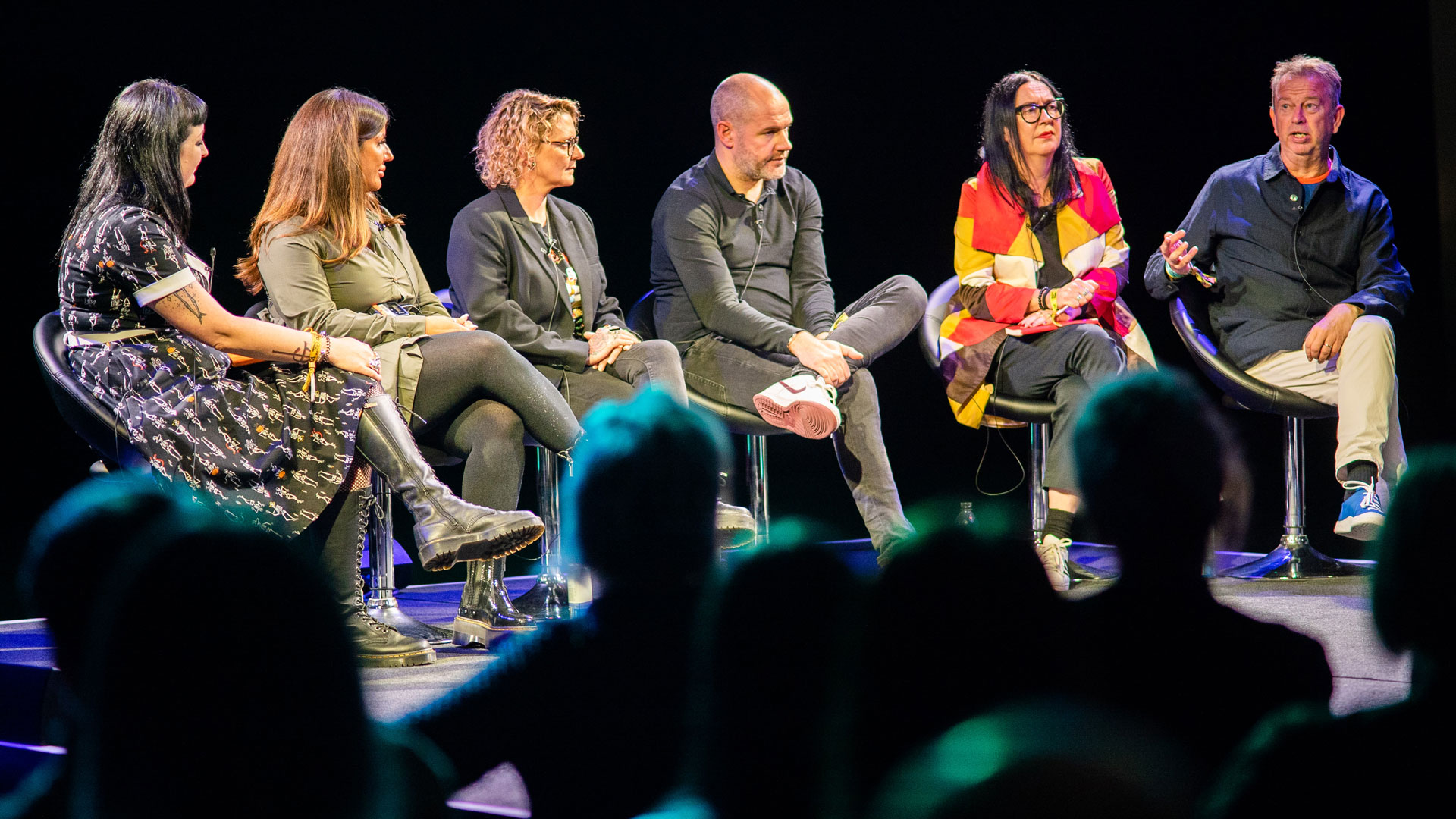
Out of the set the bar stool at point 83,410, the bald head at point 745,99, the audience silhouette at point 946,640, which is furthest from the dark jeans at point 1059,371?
the audience silhouette at point 946,640

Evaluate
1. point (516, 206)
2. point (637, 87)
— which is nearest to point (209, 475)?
point (516, 206)

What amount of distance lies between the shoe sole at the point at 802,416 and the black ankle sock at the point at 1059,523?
56 cm

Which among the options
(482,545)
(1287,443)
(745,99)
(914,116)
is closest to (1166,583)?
(482,545)

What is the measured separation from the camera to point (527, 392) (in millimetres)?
2645

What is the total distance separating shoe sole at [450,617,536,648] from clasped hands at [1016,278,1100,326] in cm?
148

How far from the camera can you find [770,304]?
3.39 metres

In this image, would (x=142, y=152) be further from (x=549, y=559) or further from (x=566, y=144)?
(x=549, y=559)

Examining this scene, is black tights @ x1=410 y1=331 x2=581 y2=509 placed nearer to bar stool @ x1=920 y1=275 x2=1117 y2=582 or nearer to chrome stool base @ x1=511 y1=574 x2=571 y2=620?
chrome stool base @ x1=511 y1=574 x2=571 y2=620

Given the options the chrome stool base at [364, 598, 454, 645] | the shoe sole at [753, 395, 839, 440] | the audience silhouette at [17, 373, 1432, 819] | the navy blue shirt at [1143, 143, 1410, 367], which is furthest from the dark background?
the audience silhouette at [17, 373, 1432, 819]

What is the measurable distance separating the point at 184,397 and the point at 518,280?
95 centimetres

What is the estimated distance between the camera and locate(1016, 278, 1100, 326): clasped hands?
3246 mm

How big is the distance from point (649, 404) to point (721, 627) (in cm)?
23

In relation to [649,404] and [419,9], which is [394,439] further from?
[419,9]

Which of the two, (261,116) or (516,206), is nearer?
(516,206)
